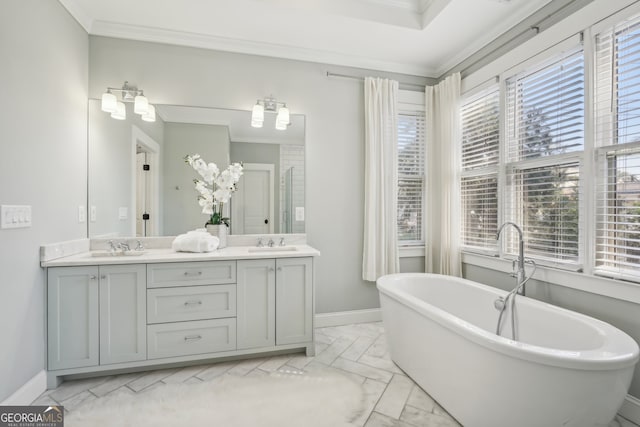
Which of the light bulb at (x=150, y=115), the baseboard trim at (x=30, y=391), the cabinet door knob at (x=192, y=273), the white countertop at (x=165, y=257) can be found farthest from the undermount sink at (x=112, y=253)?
the light bulb at (x=150, y=115)

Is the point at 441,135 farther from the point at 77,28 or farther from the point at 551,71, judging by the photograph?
the point at 77,28

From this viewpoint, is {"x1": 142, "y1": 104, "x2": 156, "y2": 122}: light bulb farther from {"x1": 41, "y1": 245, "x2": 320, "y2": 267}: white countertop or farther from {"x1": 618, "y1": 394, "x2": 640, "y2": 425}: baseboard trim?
{"x1": 618, "y1": 394, "x2": 640, "y2": 425}: baseboard trim

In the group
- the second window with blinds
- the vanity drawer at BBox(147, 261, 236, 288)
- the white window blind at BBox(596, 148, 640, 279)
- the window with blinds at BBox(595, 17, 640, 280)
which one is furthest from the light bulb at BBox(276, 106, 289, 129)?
the white window blind at BBox(596, 148, 640, 279)

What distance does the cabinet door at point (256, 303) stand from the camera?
225 cm

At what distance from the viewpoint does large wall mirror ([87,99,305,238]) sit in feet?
8.18

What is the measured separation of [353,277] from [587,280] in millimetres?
1825

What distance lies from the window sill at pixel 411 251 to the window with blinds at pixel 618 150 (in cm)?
155

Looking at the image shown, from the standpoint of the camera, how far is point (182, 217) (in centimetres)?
263

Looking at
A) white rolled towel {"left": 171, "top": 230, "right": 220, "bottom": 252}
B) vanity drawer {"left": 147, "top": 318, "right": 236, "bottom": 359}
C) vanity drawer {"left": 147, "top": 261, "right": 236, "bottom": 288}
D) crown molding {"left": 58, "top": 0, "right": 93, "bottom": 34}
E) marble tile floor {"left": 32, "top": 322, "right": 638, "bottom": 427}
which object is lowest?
marble tile floor {"left": 32, "top": 322, "right": 638, "bottom": 427}

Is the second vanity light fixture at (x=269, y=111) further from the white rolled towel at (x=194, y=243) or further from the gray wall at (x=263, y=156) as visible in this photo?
the white rolled towel at (x=194, y=243)

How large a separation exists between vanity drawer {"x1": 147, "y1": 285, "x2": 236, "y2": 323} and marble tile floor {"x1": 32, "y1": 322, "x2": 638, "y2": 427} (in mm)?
392

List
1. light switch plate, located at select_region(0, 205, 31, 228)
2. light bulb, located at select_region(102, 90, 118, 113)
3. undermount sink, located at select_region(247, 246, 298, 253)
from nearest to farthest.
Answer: light switch plate, located at select_region(0, 205, 31, 228) → light bulb, located at select_region(102, 90, 118, 113) → undermount sink, located at select_region(247, 246, 298, 253)

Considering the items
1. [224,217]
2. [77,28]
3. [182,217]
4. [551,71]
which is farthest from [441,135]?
[77,28]

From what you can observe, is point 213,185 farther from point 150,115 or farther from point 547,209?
point 547,209
